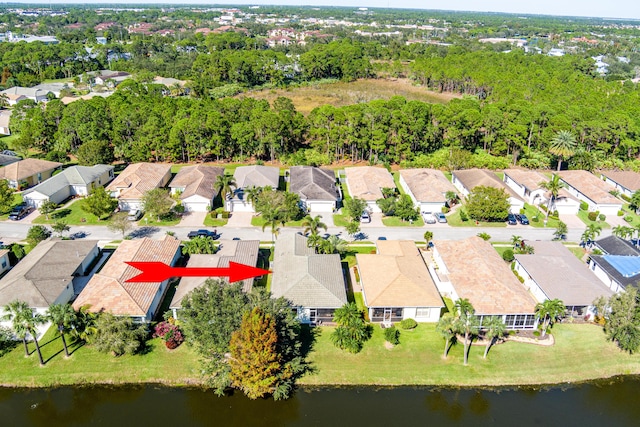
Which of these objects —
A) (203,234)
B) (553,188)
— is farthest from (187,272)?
(553,188)

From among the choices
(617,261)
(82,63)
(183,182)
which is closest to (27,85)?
(82,63)

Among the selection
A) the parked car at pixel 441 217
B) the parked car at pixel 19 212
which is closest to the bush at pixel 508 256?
the parked car at pixel 441 217

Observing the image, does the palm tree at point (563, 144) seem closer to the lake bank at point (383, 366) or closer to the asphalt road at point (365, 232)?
the asphalt road at point (365, 232)

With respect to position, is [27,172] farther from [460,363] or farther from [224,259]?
[460,363]

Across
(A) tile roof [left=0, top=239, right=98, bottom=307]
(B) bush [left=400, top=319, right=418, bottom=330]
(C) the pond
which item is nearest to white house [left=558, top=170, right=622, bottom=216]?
(C) the pond

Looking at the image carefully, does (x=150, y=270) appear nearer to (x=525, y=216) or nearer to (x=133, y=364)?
(x=133, y=364)

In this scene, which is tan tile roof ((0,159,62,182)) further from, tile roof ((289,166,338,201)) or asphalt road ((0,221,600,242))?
tile roof ((289,166,338,201))
